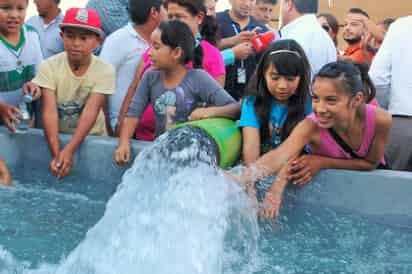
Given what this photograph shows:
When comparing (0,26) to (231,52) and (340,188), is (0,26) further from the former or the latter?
(340,188)

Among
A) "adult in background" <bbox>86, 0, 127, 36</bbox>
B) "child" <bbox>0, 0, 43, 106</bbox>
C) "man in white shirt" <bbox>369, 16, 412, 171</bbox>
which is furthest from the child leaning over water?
"adult in background" <bbox>86, 0, 127, 36</bbox>

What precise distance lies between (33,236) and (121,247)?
2.08 ft

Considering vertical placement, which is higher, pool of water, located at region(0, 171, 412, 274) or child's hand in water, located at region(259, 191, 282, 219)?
child's hand in water, located at region(259, 191, 282, 219)

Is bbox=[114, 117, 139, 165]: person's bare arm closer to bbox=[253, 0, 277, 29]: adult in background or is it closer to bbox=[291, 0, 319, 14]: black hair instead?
bbox=[291, 0, 319, 14]: black hair

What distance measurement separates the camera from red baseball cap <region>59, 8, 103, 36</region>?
4648 mm

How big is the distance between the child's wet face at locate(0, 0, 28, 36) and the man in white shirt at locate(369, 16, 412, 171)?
2.65 meters

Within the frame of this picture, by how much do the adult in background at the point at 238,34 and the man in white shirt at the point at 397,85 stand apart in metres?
1.21

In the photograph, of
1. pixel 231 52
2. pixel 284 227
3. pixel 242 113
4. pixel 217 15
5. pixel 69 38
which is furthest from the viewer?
pixel 217 15

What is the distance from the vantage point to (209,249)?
11.1ft

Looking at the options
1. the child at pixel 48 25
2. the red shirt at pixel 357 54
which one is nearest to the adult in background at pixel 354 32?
the red shirt at pixel 357 54

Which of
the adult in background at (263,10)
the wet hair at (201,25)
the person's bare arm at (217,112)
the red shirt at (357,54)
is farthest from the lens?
the adult in background at (263,10)

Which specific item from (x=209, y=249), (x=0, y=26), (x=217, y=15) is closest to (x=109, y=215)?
(x=209, y=249)

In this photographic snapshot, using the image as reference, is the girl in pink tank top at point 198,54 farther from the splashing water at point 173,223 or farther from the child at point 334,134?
the child at point 334,134

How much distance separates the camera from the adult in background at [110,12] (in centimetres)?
598
